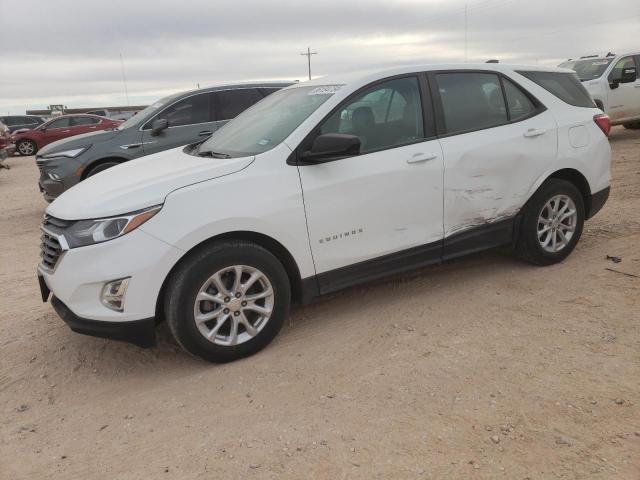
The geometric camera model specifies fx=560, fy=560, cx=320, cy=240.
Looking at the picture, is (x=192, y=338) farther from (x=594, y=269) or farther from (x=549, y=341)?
(x=594, y=269)

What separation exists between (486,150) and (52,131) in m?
20.7

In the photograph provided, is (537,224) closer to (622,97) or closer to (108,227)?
(108,227)

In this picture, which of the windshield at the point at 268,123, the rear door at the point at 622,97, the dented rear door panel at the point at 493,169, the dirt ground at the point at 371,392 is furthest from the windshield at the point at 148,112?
the rear door at the point at 622,97

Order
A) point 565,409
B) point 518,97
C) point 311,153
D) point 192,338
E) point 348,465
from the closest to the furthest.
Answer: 1. point 348,465
2. point 565,409
3. point 192,338
4. point 311,153
5. point 518,97

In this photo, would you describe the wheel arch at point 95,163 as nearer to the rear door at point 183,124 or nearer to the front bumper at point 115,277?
the rear door at point 183,124

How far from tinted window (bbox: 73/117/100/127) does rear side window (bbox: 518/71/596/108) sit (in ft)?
60.7

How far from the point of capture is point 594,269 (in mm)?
4781

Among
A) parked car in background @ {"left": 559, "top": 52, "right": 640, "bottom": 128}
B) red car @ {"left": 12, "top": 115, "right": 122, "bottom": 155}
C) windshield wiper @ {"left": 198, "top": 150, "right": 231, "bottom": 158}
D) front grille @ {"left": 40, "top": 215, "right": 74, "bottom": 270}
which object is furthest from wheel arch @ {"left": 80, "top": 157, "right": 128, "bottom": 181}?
red car @ {"left": 12, "top": 115, "right": 122, "bottom": 155}

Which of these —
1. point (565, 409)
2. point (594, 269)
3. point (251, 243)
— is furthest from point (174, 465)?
point (594, 269)

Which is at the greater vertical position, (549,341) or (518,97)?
(518,97)

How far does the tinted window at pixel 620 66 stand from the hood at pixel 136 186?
11570mm

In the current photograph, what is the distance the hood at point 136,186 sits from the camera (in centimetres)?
332

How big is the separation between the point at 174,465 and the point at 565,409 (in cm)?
197

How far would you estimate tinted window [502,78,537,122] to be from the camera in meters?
4.61
